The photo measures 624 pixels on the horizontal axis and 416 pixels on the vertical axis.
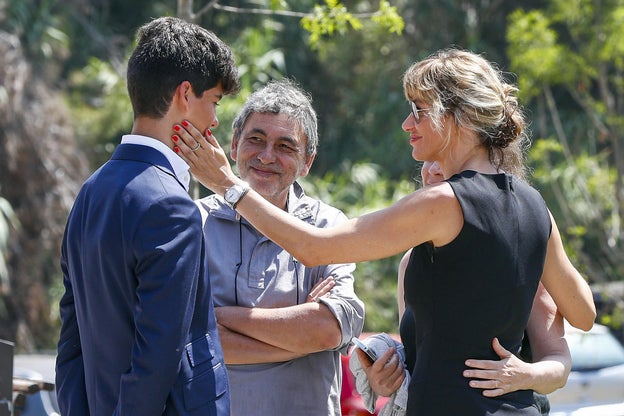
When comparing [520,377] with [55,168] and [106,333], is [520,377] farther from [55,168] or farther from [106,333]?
[55,168]

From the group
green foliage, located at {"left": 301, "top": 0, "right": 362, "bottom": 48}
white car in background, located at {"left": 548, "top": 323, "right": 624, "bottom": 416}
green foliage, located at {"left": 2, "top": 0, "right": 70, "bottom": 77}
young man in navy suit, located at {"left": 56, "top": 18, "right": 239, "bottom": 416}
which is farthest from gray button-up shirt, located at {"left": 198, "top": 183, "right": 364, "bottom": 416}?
green foliage, located at {"left": 2, "top": 0, "right": 70, "bottom": 77}

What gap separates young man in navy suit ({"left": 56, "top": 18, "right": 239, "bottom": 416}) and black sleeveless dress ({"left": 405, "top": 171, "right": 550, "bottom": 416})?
61 cm

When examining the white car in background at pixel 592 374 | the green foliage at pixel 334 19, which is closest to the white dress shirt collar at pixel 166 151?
the green foliage at pixel 334 19

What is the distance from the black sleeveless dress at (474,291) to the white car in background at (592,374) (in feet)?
16.6

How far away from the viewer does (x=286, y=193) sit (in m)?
3.64

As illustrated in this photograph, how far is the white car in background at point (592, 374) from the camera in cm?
786

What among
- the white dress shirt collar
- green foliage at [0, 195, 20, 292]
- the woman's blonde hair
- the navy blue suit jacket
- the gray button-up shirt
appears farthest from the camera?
green foliage at [0, 195, 20, 292]

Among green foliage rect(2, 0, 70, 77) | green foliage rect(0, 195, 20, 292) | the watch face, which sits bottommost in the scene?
green foliage rect(0, 195, 20, 292)

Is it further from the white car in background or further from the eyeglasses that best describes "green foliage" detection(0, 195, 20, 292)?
the eyeglasses

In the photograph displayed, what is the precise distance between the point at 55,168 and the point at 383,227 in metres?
10.2

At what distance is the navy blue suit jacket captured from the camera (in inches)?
95.8

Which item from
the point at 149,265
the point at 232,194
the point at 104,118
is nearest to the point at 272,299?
the point at 232,194

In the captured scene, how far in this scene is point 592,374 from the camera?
8.21 m

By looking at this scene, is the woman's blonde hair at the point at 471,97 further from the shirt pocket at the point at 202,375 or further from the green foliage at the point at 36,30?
the green foliage at the point at 36,30
